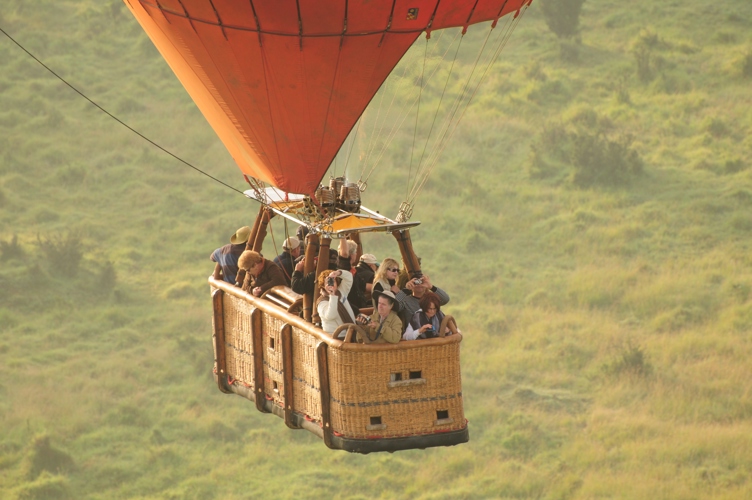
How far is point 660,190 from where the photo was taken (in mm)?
40375

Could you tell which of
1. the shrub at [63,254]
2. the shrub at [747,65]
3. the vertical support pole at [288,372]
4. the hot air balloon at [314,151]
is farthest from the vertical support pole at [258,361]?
the shrub at [747,65]

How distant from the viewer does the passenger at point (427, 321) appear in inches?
459

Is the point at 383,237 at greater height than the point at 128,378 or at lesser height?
greater

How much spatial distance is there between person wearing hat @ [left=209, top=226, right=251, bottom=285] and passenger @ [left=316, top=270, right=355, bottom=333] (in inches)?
76.2

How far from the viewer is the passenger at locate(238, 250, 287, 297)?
1286 centimetres

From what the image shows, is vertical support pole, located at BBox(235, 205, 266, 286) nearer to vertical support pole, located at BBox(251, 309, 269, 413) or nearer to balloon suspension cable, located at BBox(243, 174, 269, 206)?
balloon suspension cable, located at BBox(243, 174, 269, 206)

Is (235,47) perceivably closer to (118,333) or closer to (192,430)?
(192,430)

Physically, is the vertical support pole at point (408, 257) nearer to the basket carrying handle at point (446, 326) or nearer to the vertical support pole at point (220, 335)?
the basket carrying handle at point (446, 326)

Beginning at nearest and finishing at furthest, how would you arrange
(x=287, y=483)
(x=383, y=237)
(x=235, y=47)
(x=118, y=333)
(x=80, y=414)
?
(x=235, y=47), (x=287, y=483), (x=80, y=414), (x=118, y=333), (x=383, y=237)

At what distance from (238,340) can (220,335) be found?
0.29m

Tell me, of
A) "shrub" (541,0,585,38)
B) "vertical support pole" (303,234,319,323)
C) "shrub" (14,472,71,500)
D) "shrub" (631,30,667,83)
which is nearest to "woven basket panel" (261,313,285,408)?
"vertical support pole" (303,234,319,323)

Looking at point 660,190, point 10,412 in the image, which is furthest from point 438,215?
point 10,412

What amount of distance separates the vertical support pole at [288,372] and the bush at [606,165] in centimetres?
2934

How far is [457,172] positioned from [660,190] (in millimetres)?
5249
